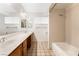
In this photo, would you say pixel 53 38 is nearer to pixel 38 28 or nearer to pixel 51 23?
pixel 51 23

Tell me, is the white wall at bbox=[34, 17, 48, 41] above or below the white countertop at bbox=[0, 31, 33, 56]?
above

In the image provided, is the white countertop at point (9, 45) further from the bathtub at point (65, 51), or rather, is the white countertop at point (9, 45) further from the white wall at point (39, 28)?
the bathtub at point (65, 51)

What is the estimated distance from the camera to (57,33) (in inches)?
205

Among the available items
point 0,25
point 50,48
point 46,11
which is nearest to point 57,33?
point 50,48

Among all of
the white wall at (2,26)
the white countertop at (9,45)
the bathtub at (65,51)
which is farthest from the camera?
the bathtub at (65,51)

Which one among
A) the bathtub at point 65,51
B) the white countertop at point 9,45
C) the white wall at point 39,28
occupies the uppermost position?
the white wall at point 39,28

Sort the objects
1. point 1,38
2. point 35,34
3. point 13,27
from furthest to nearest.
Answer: point 35,34
point 13,27
point 1,38

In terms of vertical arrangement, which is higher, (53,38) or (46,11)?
(46,11)

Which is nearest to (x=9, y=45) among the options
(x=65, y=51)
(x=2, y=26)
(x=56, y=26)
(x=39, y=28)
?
(x=2, y=26)

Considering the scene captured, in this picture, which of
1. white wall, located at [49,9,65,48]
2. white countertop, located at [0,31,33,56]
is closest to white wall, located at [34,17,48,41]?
white countertop, located at [0,31,33,56]

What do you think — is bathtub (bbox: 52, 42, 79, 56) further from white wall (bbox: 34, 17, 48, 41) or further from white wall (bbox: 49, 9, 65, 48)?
white wall (bbox: 49, 9, 65, 48)

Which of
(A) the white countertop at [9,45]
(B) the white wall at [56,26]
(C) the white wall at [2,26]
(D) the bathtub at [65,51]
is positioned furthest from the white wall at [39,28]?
(C) the white wall at [2,26]

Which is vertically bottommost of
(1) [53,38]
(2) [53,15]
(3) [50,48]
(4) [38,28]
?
(3) [50,48]

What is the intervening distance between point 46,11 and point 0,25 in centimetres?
339
